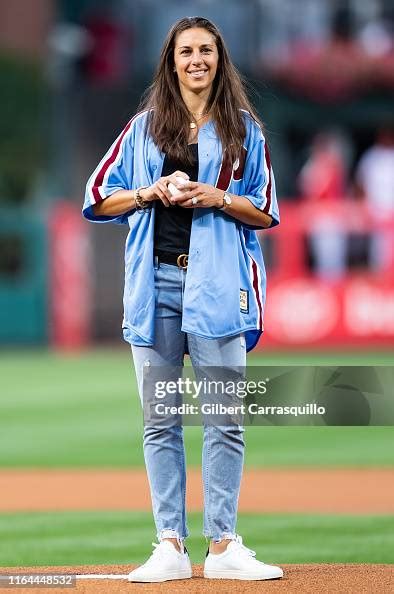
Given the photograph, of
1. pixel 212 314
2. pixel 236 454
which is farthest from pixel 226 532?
pixel 212 314

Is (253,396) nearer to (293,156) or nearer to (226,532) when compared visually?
(226,532)

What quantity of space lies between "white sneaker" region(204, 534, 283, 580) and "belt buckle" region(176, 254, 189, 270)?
41.3 inches

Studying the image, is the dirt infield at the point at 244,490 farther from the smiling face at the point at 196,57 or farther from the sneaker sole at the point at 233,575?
the smiling face at the point at 196,57

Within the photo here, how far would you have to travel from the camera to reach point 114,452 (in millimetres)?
10859

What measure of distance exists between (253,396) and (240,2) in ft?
73.9

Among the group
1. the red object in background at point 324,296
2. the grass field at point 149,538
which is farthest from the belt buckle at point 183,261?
the red object in background at point 324,296

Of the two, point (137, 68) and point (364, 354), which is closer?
point (364, 354)

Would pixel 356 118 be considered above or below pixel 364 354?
A: above

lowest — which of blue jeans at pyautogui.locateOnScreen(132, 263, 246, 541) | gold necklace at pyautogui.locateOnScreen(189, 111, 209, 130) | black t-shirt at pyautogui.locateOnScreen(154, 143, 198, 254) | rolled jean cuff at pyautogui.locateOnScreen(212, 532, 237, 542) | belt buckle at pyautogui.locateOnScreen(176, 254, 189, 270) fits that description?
rolled jean cuff at pyautogui.locateOnScreen(212, 532, 237, 542)

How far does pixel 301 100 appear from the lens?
26781 millimetres

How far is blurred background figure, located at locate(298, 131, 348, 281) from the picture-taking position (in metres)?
20.0

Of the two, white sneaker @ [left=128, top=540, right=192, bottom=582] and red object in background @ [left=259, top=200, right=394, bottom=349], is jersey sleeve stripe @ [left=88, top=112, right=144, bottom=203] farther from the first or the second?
red object in background @ [left=259, top=200, right=394, bottom=349]

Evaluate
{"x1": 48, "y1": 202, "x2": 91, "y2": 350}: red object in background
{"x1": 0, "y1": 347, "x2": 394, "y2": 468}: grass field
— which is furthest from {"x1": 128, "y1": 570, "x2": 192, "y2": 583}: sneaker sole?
{"x1": 48, "y1": 202, "x2": 91, "y2": 350}: red object in background

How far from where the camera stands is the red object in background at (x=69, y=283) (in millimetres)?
20328
